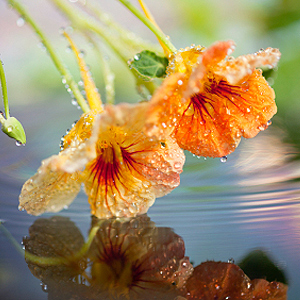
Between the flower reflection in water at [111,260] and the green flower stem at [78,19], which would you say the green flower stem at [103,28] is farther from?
the flower reflection in water at [111,260]

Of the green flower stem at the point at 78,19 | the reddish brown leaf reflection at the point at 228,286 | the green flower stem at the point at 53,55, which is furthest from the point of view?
the green flower stem at the point at 78,19

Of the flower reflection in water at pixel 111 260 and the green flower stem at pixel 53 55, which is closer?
the flower reflection in water at pixel 111 260

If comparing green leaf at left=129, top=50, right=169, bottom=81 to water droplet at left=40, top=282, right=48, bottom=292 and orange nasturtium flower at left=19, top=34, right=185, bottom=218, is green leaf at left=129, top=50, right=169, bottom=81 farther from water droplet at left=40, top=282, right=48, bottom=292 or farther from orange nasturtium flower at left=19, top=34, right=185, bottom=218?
water droplet at left=40, top=282, right=48, bottom=292

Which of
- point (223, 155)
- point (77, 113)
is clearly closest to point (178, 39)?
point (77, 113)

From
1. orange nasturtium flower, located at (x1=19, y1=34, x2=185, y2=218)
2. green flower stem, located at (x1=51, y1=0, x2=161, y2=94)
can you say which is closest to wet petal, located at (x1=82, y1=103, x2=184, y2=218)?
orange nasturtium flower, located at (x1=19, y1=34, x2=185, y2=218)

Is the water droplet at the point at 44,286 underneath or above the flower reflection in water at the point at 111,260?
underneath

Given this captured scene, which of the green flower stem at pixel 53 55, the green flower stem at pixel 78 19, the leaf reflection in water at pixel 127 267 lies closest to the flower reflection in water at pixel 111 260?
the leaf reflection in water at pixel 127 267

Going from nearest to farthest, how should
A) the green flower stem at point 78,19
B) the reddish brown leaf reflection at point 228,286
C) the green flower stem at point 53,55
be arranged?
1. the reddish brown leaf reflection at point 228,286
2. the green flower stem at point 53,55
3. the green flower stem at point 78,19
